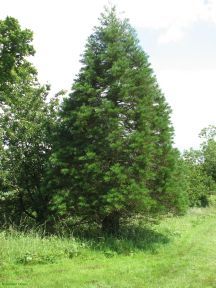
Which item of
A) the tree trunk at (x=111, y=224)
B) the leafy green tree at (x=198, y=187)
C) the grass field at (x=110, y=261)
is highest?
the leafy green tree at (x=198, y=187)

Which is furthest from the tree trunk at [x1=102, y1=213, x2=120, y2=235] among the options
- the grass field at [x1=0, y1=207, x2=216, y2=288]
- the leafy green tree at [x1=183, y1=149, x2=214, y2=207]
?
the leafy green tree at [x1=183, y1=149, x2=214, y2=207]

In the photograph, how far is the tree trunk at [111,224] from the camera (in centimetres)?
1721

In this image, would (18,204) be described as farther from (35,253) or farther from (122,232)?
(35,253)

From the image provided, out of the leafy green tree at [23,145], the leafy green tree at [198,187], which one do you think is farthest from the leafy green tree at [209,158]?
the leafy green tree at [23,145]

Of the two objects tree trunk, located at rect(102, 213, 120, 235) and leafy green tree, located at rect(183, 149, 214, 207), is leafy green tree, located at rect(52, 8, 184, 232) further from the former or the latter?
leafy green tree, located at rect(183, 149, 214, 207)

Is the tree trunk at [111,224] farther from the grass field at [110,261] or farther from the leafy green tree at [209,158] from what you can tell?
the leafy green tree at [209,158]

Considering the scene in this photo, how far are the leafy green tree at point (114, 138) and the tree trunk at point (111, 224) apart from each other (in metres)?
0.04

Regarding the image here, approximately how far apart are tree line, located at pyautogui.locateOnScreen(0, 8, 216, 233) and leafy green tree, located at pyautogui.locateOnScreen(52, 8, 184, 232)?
0.04 m

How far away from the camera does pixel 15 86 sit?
20562 millimetres

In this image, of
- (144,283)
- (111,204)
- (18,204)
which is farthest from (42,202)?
(144,283)

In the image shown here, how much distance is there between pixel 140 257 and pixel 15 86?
10223 mm

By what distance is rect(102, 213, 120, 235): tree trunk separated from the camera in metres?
17.2

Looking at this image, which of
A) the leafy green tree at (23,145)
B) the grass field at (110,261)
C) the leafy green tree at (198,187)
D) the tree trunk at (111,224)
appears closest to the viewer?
the grass field at (110,261)

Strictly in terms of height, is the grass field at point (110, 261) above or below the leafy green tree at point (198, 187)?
below
